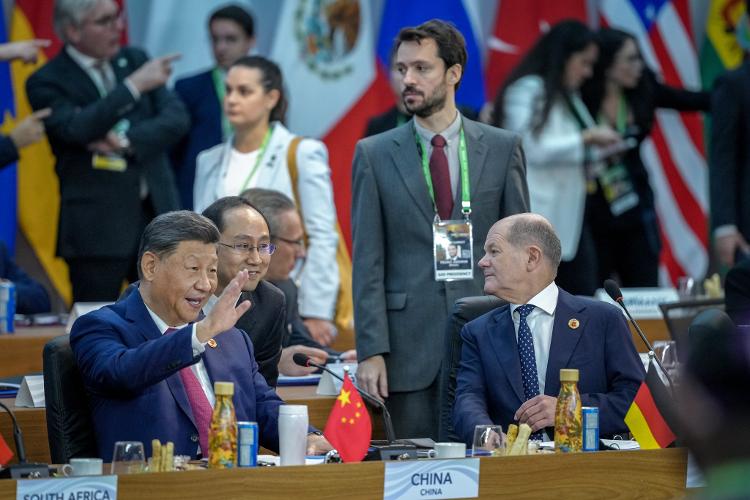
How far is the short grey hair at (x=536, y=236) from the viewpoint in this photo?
4.32 meters

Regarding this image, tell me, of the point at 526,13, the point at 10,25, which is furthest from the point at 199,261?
the point at 526,13

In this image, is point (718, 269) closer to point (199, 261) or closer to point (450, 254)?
point (450, 254)

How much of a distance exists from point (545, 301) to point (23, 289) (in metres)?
3.42

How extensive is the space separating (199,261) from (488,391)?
100cm

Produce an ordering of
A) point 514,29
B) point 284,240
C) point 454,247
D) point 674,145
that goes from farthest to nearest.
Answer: point 674,145, point 514,29, point 284,240, point 454,247

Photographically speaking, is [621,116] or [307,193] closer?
→ [307,193]

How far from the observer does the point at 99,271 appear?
703 cm

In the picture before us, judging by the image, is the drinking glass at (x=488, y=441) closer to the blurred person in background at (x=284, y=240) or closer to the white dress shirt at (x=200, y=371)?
the white dress shirt at (x=200, y=371)

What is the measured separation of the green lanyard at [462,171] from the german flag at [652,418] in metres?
1.35

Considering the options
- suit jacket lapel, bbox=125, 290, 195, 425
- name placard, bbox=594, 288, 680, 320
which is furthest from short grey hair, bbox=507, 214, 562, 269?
name placard, bbox=594, 288, 680, 320

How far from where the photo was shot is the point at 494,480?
127 inches

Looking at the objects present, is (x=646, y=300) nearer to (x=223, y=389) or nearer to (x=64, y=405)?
(x=64, y=405)

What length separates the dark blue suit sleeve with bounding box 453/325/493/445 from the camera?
397 cm

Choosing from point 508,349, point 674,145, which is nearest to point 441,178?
point 508,349
